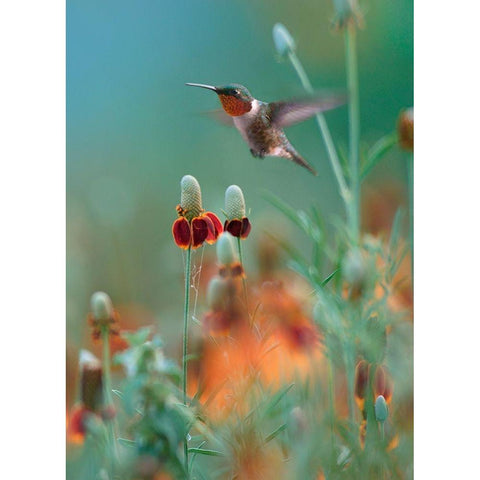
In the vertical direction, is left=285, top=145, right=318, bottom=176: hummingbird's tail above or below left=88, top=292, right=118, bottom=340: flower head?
above

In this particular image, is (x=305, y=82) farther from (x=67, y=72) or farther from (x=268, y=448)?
(x=268, y=448)

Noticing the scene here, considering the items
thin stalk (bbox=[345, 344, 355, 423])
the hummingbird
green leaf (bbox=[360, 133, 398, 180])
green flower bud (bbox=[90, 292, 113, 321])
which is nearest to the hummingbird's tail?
the hummingbird

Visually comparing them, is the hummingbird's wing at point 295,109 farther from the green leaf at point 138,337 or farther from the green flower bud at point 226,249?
the green leaf at point 138,337

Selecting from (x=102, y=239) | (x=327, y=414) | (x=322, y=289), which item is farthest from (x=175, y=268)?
(x=327, y=414)

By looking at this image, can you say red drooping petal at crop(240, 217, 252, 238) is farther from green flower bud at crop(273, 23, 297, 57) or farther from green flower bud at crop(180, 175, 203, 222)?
green flower bud at crop(273, 23, 297, 57)

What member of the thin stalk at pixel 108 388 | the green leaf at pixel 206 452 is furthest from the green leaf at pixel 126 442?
the green leaf at pixel 206 452

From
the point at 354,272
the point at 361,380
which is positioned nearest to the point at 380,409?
the point at 361,380

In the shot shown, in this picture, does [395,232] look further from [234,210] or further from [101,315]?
[101,315]
